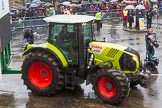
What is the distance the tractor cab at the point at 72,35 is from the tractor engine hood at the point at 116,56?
327 mm

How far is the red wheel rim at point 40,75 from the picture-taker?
38.5 ft

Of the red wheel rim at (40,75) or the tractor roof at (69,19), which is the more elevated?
the tractor roof at (69,19)

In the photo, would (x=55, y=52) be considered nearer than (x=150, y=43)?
Yes

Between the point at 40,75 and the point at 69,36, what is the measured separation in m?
1.51

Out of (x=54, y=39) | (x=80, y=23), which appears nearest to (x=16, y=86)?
(x=54, y=39)

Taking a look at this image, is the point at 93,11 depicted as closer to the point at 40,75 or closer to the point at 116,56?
the point at 40,75

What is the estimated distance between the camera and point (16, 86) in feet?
42.5

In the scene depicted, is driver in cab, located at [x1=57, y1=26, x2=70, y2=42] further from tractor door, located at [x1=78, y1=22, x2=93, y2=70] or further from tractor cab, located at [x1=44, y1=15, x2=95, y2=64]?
tractor door, located at [x1=78, y1=22, x2=93, y2=70]

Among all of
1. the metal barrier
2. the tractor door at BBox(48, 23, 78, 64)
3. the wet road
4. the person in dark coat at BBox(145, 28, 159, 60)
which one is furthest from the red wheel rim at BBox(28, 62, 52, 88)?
the metal barrier

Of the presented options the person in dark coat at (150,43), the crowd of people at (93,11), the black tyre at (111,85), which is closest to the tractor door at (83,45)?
the black tyre at (111,85)

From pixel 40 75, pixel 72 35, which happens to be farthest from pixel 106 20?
pixel 72 35

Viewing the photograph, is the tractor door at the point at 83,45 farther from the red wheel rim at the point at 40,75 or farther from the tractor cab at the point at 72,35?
the red wheel rim at the point at 40,75

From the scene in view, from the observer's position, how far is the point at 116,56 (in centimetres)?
1131

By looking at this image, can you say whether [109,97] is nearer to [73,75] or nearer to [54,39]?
[73,75]
